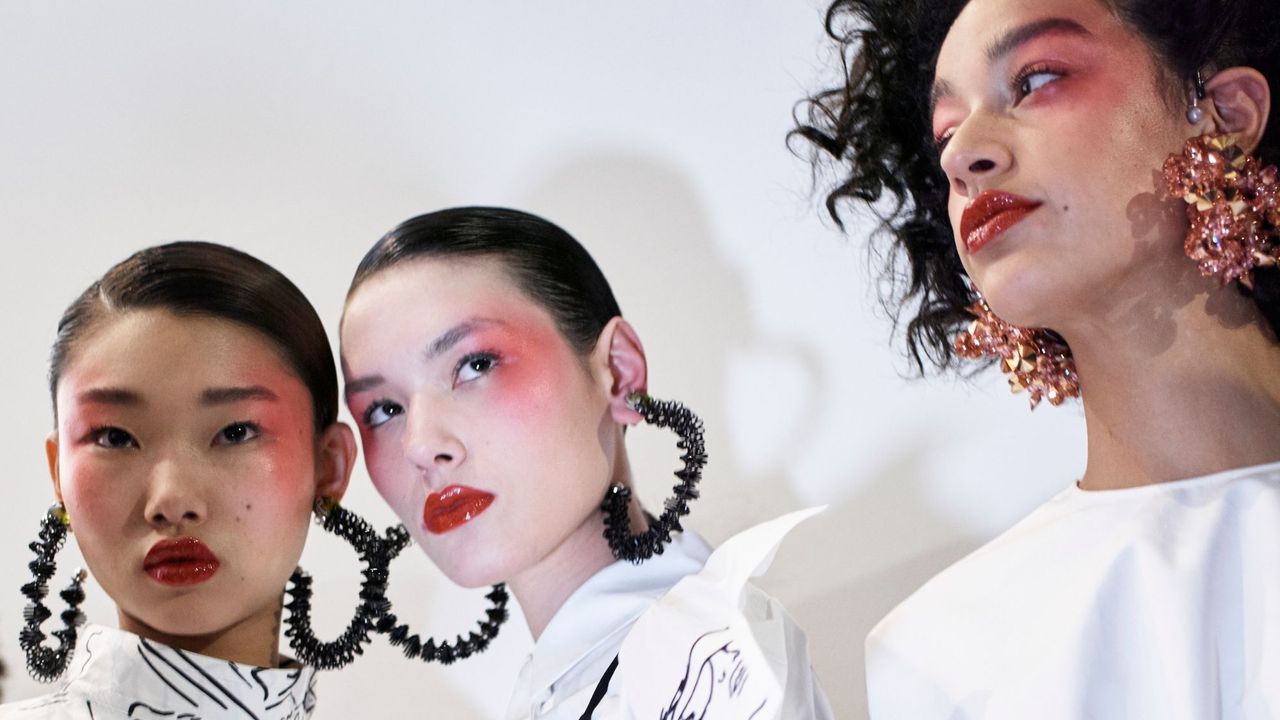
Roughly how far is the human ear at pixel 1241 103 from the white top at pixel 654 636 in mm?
670

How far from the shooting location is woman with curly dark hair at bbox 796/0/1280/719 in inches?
55.7

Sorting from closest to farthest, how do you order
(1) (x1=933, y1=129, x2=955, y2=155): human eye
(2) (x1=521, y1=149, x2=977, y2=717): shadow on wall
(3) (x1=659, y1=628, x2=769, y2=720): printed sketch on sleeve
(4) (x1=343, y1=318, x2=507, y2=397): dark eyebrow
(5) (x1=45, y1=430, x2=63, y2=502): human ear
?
(3) (x1=659, y1=628, x2=769, y2=720): printed sketch on sleeve → (1) (x1=933, y1=129, x2=955, y2=155): human eye → (4) (x1=343, y1=318, x2=507, y2=397): dark eyebrow → (5) (x1=45, y1=430, x2=63, y2=502): human ear → (2) (x1=521, y1=149, x2=977, y2=717): shadow on wall

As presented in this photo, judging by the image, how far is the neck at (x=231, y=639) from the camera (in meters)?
1.82

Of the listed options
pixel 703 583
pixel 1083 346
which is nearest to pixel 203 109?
pixel 703 583

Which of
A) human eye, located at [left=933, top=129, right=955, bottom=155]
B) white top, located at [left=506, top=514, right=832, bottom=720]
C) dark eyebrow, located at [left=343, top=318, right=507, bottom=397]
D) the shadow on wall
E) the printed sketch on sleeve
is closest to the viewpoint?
the printed sketch on sleeve

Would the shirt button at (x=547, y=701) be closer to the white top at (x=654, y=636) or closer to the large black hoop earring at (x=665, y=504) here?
the white top at (x=654, y=636)

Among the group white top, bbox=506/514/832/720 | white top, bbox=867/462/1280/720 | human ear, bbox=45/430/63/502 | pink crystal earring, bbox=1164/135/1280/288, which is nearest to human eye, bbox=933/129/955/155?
pink crystal earring, bbox=1164/135/1280/288

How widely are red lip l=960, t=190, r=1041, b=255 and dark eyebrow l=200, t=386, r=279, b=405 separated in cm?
95

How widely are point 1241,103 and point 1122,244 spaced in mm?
218

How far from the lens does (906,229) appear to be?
78.6 inches

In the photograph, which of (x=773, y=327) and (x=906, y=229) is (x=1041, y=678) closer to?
(x=906, y=229)

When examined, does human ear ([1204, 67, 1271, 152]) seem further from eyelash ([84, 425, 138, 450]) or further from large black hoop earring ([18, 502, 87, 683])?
large black hoop earring ([18, 502, 87, 683])

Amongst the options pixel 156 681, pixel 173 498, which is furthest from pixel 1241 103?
pixel 156 681

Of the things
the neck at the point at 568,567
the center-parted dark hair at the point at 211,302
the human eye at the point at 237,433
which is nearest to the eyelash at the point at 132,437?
the human eye at the point at 237,433
